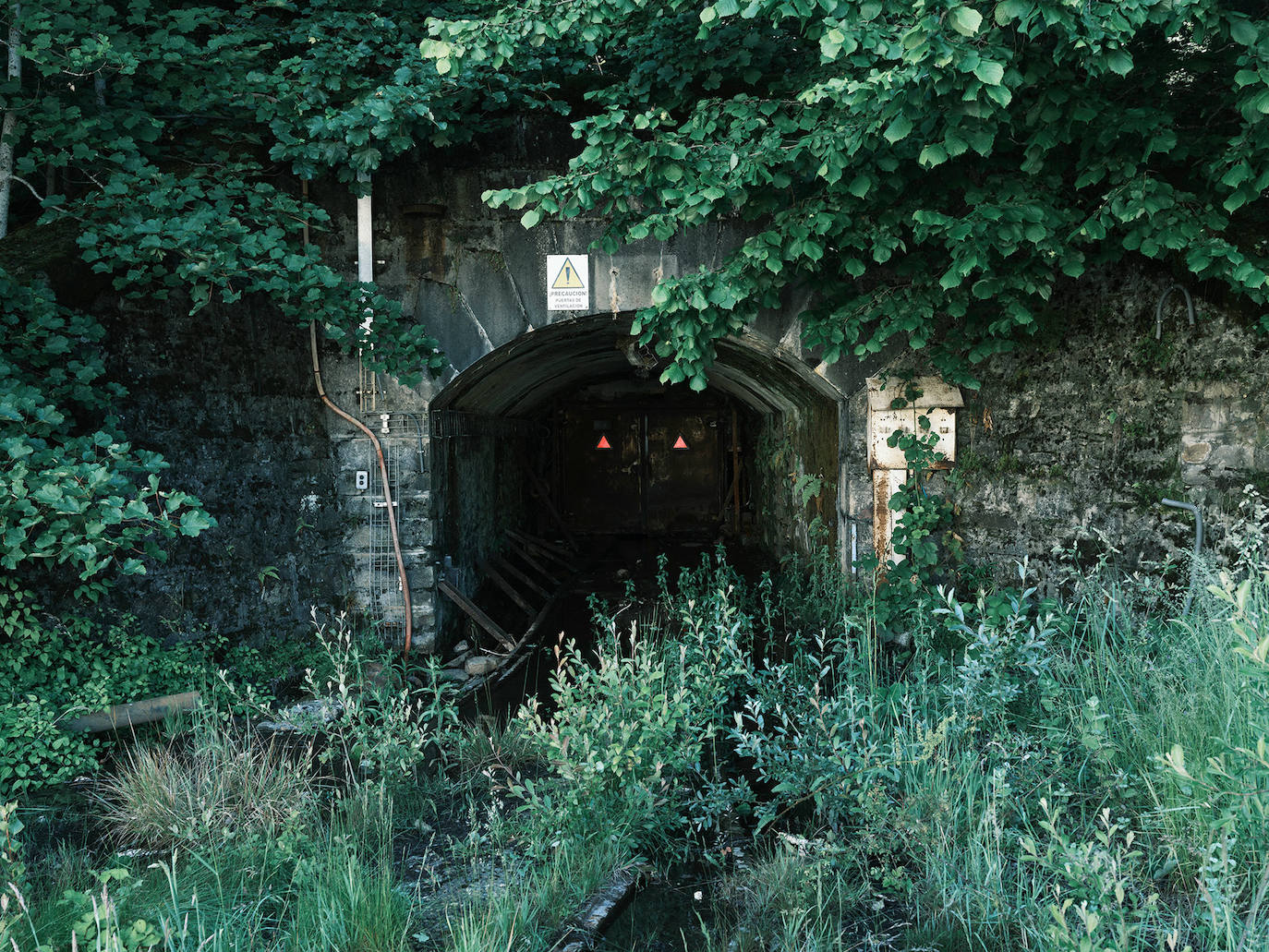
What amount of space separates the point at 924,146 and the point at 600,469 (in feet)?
33.0

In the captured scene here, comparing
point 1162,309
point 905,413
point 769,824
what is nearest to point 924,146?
point 1162,309

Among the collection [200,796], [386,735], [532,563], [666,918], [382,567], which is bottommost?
[666,918]

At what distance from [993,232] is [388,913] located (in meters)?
3.75

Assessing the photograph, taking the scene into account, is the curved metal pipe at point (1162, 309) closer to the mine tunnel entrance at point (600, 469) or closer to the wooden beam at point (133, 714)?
the mine tunnel entrance at point (600, 469)

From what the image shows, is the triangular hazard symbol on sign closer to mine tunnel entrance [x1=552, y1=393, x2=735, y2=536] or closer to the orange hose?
the orange hose

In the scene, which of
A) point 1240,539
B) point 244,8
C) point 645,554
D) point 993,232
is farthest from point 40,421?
point 645,554

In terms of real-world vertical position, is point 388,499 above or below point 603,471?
below

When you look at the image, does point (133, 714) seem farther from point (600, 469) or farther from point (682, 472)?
point (682, 472)

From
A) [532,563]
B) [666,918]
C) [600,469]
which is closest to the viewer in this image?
[666,918]

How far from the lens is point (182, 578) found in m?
4.67

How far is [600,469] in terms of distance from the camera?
13.5m

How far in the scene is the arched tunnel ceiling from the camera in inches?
239

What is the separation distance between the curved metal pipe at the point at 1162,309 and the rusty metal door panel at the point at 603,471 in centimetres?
916

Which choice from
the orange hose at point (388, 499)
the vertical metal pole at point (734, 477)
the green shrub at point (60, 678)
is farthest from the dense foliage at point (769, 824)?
the vertical metal pole at point (734, 477)
